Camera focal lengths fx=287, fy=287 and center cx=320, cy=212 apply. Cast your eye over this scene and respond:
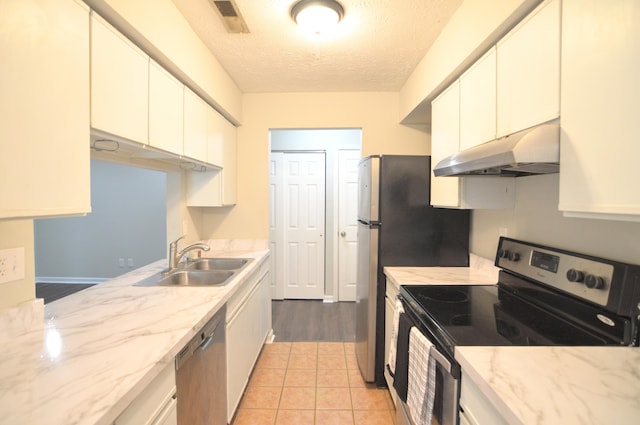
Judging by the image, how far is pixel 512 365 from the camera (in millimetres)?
886

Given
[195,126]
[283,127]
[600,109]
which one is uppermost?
[283,127]

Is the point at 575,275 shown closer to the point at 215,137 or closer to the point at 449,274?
the point at 449,274

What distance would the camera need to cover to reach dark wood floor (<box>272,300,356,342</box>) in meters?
3.03

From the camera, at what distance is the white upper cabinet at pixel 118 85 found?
1.06 m

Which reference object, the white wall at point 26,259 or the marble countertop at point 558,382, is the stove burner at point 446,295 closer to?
the marble countertop at point 558,382

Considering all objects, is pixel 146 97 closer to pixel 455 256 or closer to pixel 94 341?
pixel 94 341

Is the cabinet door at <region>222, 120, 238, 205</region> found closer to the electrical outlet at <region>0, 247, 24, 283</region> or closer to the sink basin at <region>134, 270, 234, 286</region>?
the sink basin at <region>134, 270, 234, 286</region>

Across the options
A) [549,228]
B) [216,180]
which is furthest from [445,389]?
[216,180]

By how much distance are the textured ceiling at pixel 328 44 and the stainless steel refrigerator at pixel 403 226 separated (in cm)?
76

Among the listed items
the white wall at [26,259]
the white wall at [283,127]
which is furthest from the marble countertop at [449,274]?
the white wall at [26,259]

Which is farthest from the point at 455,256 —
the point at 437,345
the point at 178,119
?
the point at 178,119

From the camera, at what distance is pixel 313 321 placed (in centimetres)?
343

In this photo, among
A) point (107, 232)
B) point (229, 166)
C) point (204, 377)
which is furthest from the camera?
point (107, 232)

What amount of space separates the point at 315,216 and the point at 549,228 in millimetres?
2895
